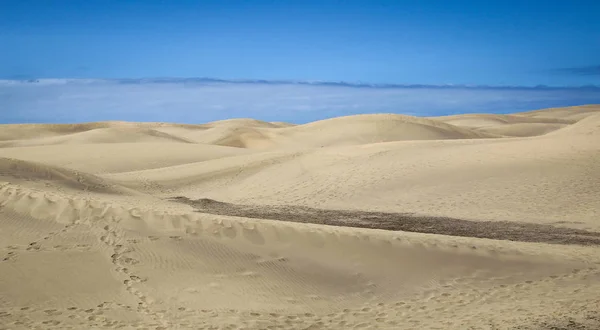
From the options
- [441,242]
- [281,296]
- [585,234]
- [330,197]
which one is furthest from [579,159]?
[281,296]

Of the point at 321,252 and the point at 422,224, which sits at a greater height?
the point at 321,252

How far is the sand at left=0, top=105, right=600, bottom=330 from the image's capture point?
746 cm

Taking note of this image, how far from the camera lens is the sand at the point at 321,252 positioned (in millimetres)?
7465

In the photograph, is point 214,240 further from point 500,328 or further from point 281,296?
point 500,328

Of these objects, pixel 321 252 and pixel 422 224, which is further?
pixel 422 224

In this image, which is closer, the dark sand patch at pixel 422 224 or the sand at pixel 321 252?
the sand at pixel 321 252

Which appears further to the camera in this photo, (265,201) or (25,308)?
(265,201)

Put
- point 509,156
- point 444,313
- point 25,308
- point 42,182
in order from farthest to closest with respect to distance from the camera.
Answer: point 509,156
point 42,182
point 444,313
point 25,308

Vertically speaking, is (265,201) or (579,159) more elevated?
(579,159)

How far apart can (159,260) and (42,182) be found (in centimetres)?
780

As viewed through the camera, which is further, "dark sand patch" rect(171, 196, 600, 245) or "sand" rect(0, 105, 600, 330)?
"dark sand patch" rect(171, 196, 600, 245)

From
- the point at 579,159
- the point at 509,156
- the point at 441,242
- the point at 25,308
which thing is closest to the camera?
the point at 25,308

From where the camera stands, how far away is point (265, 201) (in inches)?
746

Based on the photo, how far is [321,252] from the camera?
10172 millimetres
